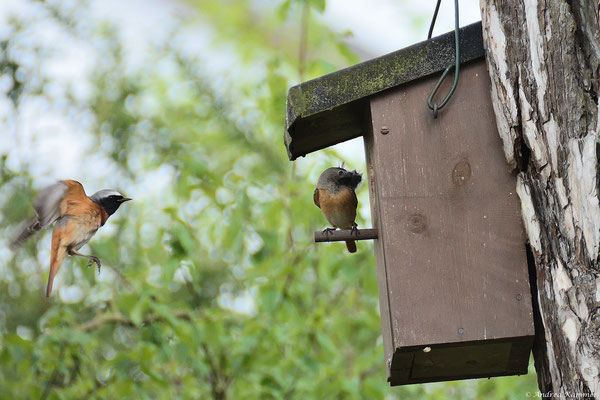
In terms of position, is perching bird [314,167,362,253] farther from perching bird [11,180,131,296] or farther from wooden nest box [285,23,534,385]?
perching bird [11,180,131,296]

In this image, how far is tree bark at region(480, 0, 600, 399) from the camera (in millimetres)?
2037

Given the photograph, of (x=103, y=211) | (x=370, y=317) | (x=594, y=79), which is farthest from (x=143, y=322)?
(x=594, y=79)

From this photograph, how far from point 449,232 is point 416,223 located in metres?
0.11

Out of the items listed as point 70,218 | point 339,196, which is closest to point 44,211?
point 70,218

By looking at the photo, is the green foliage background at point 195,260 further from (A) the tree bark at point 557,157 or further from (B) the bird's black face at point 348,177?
(A) the tree bark at point 557,157

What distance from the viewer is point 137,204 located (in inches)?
259

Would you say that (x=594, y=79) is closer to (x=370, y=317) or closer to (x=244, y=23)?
(x=370, y=317)

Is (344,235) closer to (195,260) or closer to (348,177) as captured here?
(348,177)

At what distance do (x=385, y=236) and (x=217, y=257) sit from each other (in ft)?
14.0

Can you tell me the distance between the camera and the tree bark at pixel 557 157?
6.68 ft

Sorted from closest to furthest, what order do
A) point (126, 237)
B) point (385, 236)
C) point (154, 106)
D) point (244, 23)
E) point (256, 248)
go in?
point (385, 236)
point (256, 248)
point (126, 237)
point (154, 106)
point (244, 23)

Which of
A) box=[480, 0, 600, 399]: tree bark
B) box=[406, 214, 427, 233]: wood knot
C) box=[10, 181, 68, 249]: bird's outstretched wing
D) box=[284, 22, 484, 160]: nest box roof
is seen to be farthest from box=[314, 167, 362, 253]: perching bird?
box=[10, 181, 68, 249]: bird's outstretched wing

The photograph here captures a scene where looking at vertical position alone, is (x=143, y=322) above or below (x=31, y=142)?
below

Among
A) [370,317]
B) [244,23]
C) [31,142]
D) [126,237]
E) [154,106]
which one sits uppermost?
[244,23]
